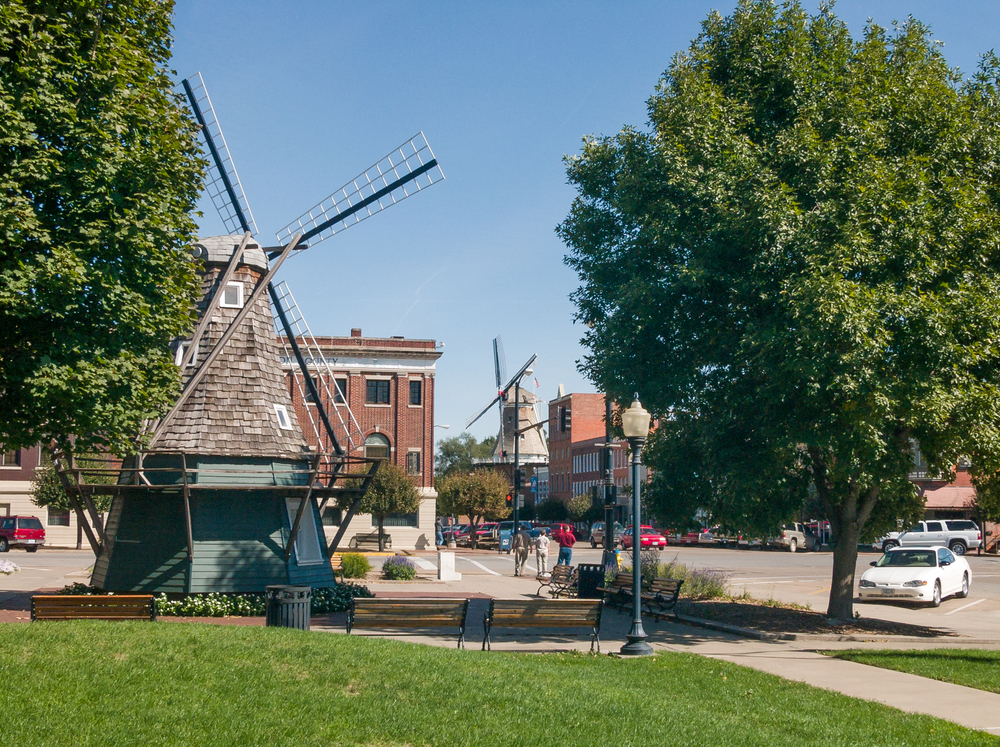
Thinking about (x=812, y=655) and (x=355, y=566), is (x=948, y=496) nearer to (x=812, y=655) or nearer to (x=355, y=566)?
(x=355, y=566)

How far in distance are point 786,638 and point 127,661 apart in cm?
1198

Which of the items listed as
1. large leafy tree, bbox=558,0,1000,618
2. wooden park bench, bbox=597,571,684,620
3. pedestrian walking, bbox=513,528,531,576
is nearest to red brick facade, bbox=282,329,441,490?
pedestrian walking, bbox=513,528,531,576

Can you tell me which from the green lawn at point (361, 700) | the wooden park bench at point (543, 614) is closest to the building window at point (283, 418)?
the wooden park bench at point (543, 614)

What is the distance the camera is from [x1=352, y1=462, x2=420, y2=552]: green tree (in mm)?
48688

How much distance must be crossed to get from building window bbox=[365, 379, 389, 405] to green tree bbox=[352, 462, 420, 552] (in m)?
7.65

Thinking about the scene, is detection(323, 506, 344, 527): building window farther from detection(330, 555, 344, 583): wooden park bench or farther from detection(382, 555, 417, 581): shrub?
detection(382, 555, 417, 581): shrub

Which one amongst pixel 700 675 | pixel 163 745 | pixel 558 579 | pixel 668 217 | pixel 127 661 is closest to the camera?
pixel 163 745

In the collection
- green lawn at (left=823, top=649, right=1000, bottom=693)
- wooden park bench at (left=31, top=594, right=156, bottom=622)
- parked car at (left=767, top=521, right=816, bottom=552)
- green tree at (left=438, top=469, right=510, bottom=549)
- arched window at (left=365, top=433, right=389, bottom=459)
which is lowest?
parked car at (left=767, top=521, right=816, bottom=552)

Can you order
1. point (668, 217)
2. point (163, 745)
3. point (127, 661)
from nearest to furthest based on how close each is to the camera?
point (163, 745), point (127, 661), point (668, 217)

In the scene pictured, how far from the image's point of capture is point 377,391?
187 ft

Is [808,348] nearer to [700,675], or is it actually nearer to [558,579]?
[700,675]

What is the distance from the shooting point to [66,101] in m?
11.9

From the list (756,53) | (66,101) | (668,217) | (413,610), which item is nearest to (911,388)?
(668,217)

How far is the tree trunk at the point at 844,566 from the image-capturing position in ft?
60.3
